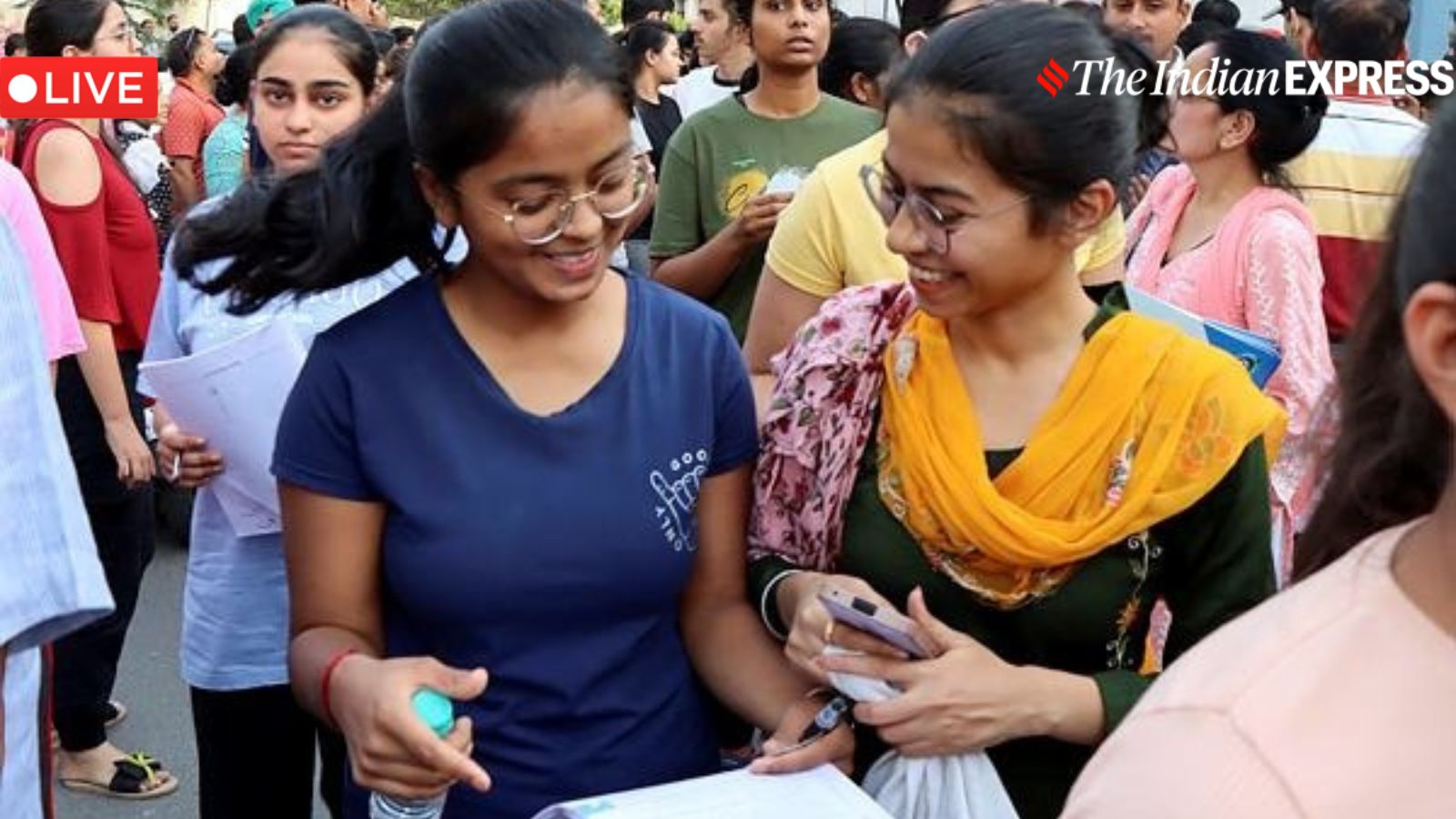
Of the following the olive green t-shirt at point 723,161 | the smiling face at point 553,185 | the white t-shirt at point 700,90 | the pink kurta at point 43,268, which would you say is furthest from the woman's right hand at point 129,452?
the white t-shirt at point 700,90

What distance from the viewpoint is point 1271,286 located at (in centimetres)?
347

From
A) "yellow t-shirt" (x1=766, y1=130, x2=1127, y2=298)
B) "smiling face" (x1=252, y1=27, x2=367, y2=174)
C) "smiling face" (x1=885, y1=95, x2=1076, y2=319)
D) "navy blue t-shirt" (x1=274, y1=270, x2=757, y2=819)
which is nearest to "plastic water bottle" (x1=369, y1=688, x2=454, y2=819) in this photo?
"navy blue t-shirt" (x1=274, y1=270, x2=757, y2=819)

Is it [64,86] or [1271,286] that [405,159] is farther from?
[64,86]

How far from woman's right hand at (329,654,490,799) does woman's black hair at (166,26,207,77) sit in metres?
7.27

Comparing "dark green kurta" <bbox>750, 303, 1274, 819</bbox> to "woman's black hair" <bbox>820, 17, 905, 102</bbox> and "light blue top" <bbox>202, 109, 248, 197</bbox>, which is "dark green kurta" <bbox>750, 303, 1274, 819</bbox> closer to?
"woman's black hair" <bbox>820, 17, 905, 102</bbox>

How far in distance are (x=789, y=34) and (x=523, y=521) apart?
245cm

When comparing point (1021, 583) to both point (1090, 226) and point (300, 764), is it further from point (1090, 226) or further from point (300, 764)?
point (300, 764)

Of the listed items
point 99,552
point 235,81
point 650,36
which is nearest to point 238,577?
point 99,552

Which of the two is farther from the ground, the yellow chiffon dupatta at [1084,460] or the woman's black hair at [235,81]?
the yellow chiffon dupatta at [1084,460]

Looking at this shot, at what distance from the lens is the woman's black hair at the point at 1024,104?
1.71 metres

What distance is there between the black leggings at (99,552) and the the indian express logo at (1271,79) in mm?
2644

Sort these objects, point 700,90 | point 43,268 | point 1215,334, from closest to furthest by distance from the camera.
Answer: point 1215,334
point 43,268
point 700,90

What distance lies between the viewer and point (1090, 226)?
70.9 inches

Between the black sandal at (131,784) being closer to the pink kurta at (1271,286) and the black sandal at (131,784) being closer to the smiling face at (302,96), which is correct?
the smiling face at (302,96)
